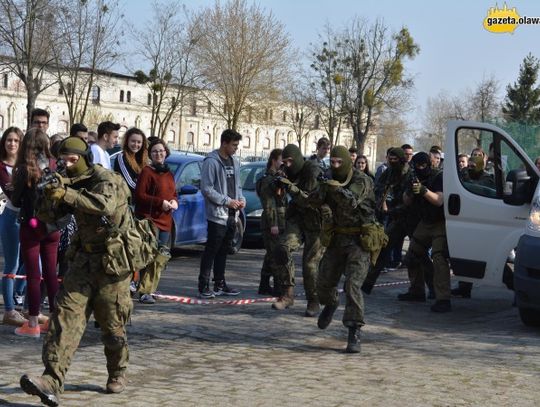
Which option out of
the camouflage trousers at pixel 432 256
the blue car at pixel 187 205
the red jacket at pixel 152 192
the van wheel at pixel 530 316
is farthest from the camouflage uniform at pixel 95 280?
the blue car at pixel 187 205

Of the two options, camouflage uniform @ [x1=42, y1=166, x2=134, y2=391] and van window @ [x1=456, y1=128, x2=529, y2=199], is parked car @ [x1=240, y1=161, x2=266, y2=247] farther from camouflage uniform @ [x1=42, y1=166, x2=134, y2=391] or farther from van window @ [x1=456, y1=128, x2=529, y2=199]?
camouflage uniform @ [x1=42, y1=166, x2=134, y2=391]

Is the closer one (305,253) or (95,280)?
(95,280)

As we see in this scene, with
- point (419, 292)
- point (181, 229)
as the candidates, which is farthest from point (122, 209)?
point (181, 229)

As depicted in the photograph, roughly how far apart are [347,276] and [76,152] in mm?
3030

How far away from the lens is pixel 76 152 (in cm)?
624

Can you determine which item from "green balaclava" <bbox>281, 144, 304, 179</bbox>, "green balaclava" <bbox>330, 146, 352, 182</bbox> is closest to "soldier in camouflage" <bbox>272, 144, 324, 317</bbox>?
"green balaclava" <bbox>281, 144, 304, 179</bbox>

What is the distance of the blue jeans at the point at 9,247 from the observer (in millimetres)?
8664

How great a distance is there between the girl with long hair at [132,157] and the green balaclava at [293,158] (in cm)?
153

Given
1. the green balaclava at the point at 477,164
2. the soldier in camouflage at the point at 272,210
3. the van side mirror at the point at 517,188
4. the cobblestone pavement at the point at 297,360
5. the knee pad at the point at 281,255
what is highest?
the green balaclava at the point at 477,164

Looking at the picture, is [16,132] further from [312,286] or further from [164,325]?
[312,286]

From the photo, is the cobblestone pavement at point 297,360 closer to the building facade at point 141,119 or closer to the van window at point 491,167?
the van window at point 491,167

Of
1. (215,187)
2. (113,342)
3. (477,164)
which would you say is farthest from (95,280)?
(477,164)

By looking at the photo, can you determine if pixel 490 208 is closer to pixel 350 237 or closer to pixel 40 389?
pixel 350 237

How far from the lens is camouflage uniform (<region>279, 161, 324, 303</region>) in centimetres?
990
